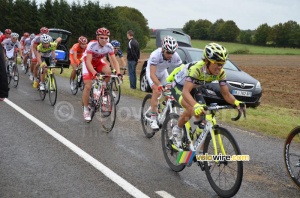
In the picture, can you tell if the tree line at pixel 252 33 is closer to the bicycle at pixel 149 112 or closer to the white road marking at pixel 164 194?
the bicycle at pixel 149 112

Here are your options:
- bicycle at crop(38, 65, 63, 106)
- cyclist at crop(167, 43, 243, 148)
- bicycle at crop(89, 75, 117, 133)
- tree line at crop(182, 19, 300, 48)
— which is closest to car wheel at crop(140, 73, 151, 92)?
bicycle at crop(38, 65, 63, 106)

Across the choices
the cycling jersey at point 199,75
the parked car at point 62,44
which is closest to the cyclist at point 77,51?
the cycling jersey at point 199,75

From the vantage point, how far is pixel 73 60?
1249 cm

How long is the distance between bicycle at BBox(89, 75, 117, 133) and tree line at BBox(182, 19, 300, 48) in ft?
334

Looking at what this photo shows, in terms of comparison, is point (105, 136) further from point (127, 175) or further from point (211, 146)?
point (211, 146)

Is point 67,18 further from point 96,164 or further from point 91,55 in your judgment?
point 96,164

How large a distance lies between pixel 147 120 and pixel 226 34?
4756 inches

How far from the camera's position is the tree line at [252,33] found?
10406cm

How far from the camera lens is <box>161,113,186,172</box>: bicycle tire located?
5.20 metres

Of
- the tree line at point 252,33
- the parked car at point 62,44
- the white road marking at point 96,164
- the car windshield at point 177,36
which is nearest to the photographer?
the white road marking at point 96,164

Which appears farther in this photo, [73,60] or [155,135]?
[73,60]

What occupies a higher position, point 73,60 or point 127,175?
point 73,60

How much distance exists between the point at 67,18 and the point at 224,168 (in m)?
59.4

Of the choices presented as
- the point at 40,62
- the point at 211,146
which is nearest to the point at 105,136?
the point at 211,146
